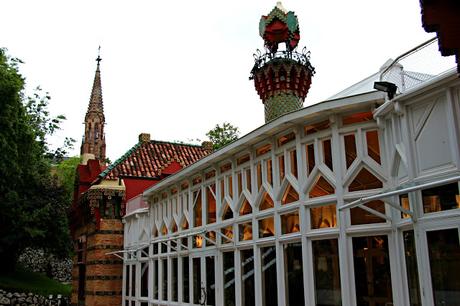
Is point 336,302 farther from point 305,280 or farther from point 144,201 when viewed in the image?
point 144,201

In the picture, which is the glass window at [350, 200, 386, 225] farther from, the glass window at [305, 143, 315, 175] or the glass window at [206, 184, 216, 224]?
the glass window at [206, 184, 216, 224]

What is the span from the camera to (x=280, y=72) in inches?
955

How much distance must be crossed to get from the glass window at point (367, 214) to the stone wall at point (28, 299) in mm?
21881

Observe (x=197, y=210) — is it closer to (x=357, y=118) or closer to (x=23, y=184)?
(x=357, y=118)

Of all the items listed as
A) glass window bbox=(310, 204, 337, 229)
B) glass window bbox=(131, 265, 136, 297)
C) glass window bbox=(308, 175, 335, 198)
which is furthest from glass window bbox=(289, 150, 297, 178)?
glass window bbox=(131, 265, 136, 297)

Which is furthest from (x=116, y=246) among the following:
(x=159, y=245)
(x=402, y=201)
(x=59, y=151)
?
(x=59, y=151)

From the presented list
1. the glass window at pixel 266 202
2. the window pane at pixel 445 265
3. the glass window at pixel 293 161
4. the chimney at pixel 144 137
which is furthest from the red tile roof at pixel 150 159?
the window pane at pixel 445 265

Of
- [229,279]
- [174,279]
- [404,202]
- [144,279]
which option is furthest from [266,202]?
[144,279]

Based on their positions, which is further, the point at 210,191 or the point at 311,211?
the point at 210,191

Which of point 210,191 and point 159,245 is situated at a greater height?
point 210,191

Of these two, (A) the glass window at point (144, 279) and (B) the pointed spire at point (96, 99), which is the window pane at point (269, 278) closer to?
(A) the glass window at point (144, 279)

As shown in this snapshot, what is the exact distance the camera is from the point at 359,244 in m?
7.94

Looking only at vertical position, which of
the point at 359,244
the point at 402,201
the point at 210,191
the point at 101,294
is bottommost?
the point at 101,294

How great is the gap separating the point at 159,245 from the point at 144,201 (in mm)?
2562
